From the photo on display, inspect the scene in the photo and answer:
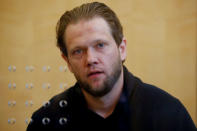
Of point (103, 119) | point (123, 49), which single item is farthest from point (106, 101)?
point (123, 49)

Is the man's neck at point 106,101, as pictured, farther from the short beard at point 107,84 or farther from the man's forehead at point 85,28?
the man's forehead at point 85,28

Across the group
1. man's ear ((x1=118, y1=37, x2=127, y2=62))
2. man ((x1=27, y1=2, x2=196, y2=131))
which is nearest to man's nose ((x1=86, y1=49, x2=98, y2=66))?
man ((x1=27, y1=2, x2=196, y2=131))

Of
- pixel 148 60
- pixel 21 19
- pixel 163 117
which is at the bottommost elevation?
pixel 163 117

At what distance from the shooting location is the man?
0.74 metres

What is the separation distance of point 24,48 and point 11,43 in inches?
1.5

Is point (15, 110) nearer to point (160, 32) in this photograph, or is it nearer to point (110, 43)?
point (110, 43)

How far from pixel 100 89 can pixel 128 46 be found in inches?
5.8

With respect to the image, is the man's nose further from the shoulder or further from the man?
the shoulder

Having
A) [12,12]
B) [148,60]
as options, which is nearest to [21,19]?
[12,12]

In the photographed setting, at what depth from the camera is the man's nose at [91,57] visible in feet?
2.37

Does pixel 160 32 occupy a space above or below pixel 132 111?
above

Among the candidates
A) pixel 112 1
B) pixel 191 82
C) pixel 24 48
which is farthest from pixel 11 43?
pixel 191 82

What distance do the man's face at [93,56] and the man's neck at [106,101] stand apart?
0.05 metres

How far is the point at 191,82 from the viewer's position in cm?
79
